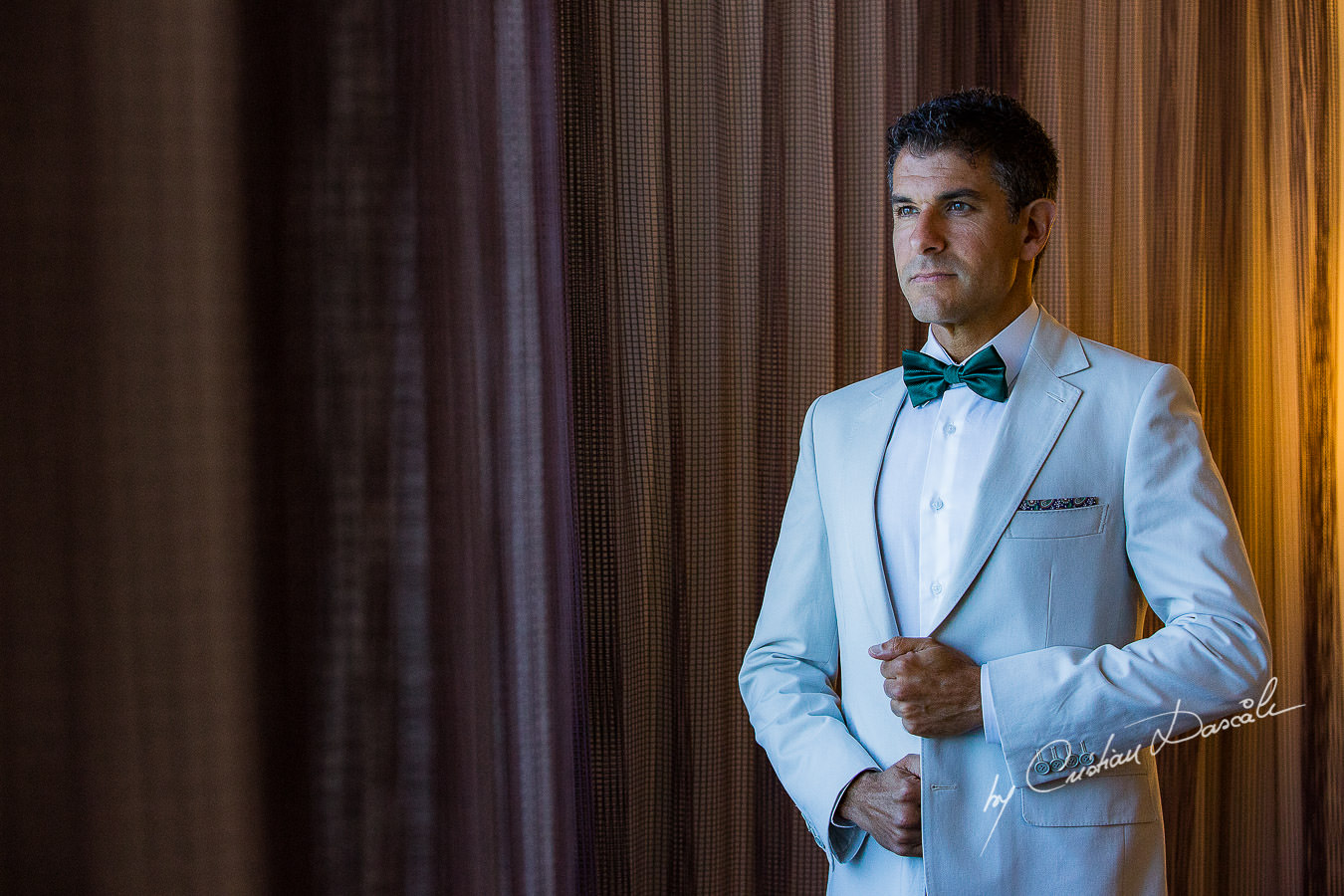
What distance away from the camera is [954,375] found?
140cm

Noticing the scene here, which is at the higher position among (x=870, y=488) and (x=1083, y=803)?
(x=870, y=488)

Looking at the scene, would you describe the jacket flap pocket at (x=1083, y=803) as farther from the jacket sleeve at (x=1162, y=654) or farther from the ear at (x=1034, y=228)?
the ear at (x=1034, y=228)

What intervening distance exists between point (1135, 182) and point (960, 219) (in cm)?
119

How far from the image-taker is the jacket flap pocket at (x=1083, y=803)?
1231 mm

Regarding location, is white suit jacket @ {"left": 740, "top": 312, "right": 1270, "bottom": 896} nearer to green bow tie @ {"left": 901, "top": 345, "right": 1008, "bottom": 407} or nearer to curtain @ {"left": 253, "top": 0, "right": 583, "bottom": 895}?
green bow tie @ {"left": 901, "top": 345, "right": 1008, "bottom": 407}

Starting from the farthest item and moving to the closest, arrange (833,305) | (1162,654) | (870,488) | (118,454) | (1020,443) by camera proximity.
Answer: (833,305) → (870,488) → (1020,443) → (1162,654) → (118,454)

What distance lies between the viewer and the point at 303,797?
0.43 meters

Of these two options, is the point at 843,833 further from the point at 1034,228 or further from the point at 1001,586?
the point at 1034,228

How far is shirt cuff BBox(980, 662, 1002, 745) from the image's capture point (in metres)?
1.20

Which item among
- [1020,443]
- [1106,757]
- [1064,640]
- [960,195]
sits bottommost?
[1106,757]

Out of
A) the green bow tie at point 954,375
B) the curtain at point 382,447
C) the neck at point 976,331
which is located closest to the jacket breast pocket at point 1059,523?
the green bow tie at point 954,375

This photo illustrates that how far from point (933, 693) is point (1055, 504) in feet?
1.02

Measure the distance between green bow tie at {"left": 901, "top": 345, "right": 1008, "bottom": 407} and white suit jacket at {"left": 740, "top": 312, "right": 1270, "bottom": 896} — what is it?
36mm

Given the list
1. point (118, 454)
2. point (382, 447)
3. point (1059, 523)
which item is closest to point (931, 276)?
point (1059, 523)
